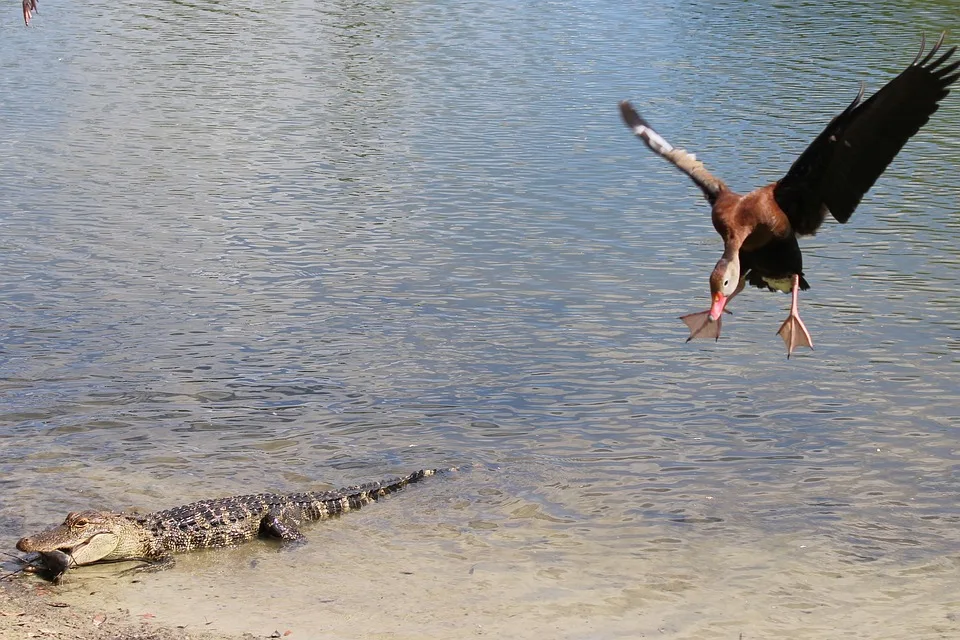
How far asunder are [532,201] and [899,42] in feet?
35.6

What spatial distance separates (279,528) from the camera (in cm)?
755

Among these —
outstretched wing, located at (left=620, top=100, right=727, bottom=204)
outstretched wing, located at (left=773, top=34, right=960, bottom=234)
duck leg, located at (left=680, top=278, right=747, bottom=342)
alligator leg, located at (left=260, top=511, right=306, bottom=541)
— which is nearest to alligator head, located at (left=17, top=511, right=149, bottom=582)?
alligator leg, located at (left=260, top=511, right=306, bottom=541)

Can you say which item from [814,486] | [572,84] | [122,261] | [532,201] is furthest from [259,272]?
[572,84]

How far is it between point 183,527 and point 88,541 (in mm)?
586

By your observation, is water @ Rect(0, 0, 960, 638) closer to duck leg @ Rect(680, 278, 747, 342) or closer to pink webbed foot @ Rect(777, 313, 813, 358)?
pink webbed foot @ Rect(777, 313, 813, 358)

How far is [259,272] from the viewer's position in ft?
39.8

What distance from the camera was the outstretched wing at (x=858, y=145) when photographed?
6.42 meters

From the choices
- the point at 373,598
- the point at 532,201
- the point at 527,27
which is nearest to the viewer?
the point at 373,598

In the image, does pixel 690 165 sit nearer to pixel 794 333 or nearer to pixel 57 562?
pixel 794 333

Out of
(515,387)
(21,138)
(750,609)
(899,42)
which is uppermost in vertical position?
(899,42)

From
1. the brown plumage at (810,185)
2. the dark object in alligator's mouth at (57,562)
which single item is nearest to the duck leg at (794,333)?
the brown plumage at (810,185)

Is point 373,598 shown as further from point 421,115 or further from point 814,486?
point 421,115

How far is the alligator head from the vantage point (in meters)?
6.90

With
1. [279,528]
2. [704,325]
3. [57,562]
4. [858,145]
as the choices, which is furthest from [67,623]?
[858,145]
